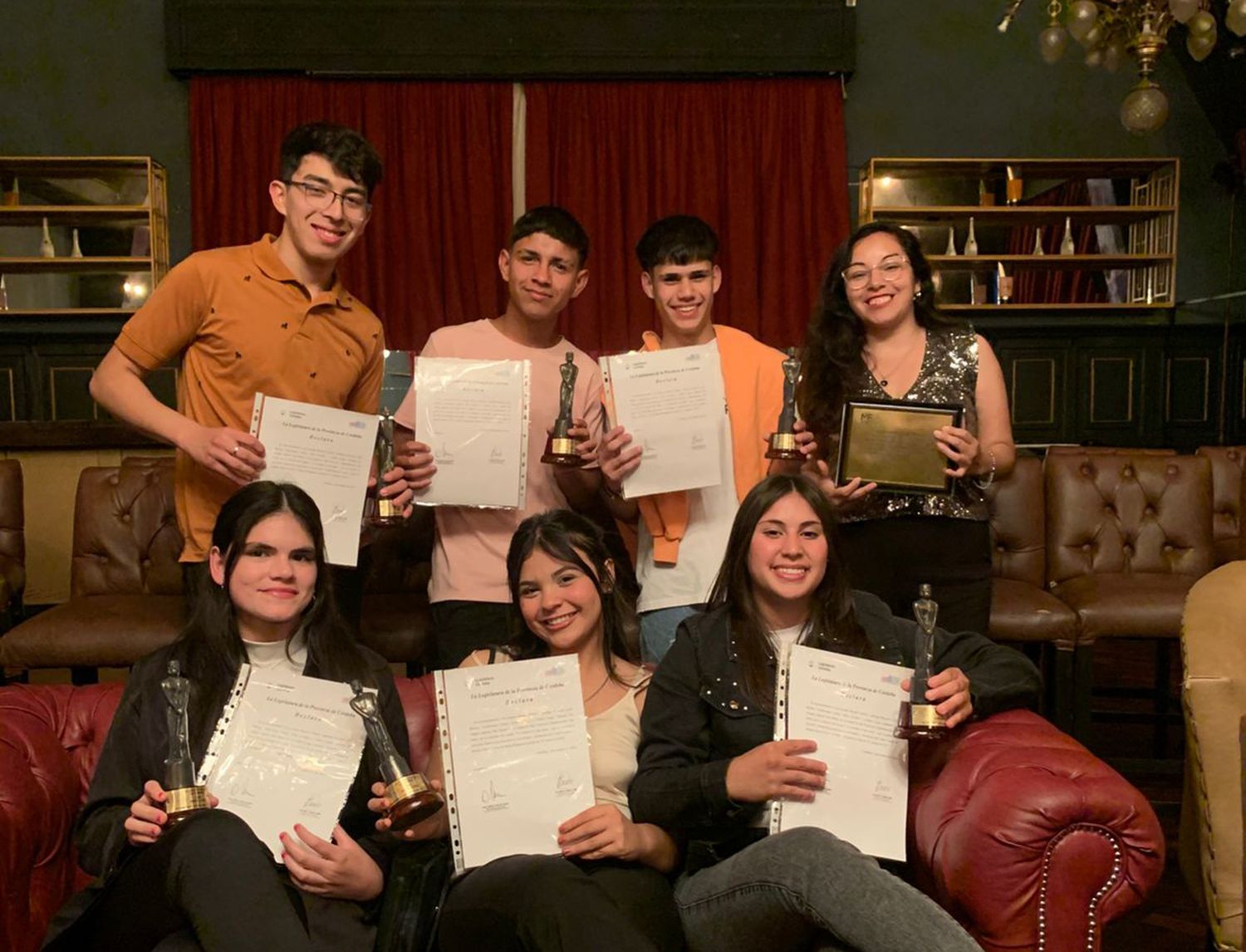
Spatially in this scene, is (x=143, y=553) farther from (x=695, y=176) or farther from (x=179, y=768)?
(x=695, y=176)

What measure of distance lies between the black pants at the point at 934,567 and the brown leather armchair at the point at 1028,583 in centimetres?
98

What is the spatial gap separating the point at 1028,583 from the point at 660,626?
5.38 feet

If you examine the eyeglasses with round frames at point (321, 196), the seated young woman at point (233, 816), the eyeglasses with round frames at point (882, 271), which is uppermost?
the eyeglasses with round frames at point (321, 196)

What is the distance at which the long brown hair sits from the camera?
192 cm

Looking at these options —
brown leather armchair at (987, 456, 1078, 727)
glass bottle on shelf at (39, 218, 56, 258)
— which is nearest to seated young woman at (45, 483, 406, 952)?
brown leather armchair at (987, 456, 1078, 727)

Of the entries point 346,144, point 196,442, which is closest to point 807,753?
point 196,442

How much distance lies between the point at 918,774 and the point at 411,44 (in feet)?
18.9

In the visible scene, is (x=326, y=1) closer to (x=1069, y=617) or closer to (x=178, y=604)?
(x=178, y=604)

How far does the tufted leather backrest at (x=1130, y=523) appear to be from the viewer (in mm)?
3479

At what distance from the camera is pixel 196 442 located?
2.11 m

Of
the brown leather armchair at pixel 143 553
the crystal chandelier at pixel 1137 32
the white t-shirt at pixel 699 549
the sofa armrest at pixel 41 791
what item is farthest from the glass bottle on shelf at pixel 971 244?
the sofa armrest at pixel 41 791

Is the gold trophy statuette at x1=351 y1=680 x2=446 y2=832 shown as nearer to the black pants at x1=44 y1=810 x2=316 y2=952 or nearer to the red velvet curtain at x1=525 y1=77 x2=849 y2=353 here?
the black pants at x1=44 y1=810 x2=316 y2=952

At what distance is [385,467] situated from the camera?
87.6 inches

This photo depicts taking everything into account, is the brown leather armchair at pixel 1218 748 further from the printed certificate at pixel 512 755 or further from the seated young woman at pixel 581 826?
the printed certificate at pixel 512 755
